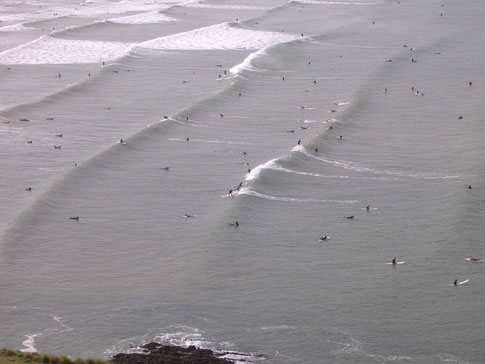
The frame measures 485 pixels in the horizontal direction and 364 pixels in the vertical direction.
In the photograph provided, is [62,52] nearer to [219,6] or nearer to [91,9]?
[91,9]

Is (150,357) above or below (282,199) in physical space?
below

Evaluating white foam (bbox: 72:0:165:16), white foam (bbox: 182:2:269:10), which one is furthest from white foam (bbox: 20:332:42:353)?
white foam (bbox: 182:2:269:10)

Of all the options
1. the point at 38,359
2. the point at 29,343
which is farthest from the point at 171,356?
the point at 29,343

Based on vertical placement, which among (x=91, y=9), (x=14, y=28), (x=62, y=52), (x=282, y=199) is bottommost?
(x=282, y=199)

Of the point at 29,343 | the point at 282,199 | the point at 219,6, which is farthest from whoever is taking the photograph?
the point at 219,6

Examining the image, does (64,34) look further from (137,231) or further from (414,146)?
(137,231)

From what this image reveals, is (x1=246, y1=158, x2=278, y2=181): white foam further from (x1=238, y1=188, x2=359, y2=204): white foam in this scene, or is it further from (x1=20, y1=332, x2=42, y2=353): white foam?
(x1=20, y1=332, x2=42, y2=353): white foam
